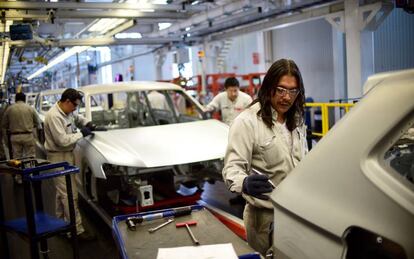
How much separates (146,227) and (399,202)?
4.75 feet

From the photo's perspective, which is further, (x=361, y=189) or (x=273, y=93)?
(x=273, y=93)

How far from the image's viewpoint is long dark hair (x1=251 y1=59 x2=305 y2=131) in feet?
7.07

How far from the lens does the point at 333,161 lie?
133 cm

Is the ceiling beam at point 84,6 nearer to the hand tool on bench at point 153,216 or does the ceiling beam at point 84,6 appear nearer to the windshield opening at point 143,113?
the windshield opening at point 143,113

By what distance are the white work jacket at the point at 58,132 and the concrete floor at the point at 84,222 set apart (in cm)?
111

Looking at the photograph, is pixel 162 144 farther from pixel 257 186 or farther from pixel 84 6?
pixel 84 6

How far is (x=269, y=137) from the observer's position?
2.20m

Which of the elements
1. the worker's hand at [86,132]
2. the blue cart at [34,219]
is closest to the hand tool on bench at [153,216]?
the blue cart at [34,219]

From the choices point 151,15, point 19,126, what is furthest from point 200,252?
point 19,126

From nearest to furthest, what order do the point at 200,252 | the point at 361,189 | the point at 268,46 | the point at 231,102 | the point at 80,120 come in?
1. the point at 361,189
2. the point at 200,252
3. the point at 80,120
4. the point at 231,102
5. the point at 268,46

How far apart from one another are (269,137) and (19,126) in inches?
276

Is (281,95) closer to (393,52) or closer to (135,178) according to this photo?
(135,178)

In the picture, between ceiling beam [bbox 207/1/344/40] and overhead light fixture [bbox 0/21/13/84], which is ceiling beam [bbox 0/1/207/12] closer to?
overhead light fixture [bbox 0/21/13/84]

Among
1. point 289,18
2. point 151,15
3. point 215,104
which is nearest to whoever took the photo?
point 215,104
